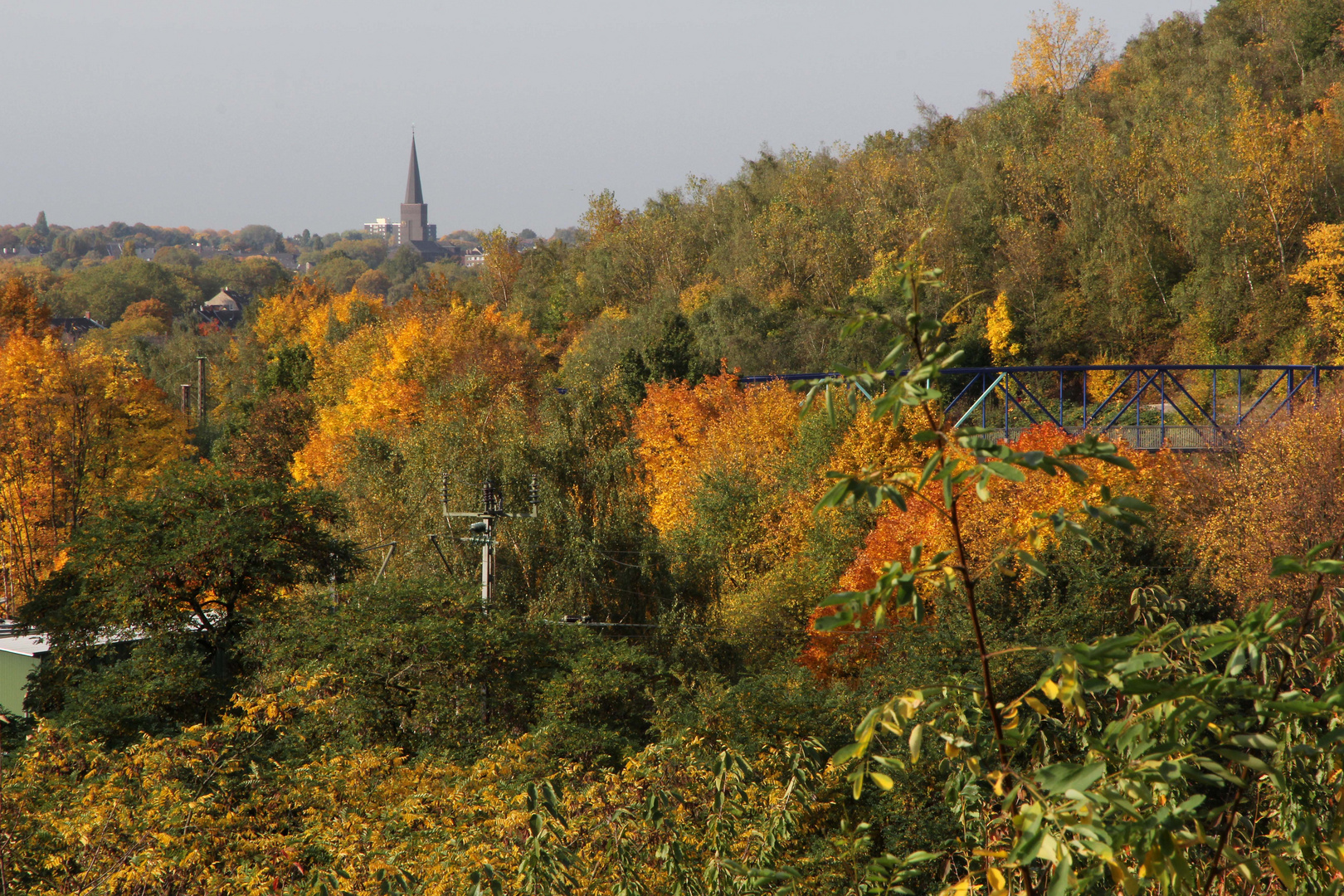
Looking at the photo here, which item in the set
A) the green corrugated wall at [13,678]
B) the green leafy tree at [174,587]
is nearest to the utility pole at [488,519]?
the green leafy tree at [174,587]

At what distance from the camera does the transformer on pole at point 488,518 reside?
20.8 metres

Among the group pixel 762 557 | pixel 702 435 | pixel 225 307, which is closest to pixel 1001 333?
pixel 702 435

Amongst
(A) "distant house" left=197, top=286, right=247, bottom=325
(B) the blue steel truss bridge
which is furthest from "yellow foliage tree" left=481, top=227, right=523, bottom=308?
(A) "distant house" left=197, top=286, right=247, bottom=325

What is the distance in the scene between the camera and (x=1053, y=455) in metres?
2.03

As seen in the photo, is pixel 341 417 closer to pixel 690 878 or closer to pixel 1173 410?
pixel 1173 410

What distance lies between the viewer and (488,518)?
68.8 ft

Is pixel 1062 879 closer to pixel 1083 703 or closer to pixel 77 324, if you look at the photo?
pixel 1083 703

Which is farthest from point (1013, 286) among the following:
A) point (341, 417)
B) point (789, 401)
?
point (341, 417)

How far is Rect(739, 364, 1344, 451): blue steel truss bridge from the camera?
3325cm

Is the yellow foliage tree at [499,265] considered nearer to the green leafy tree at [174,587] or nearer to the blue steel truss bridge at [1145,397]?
the blue steel truss bridge at [1145,397]

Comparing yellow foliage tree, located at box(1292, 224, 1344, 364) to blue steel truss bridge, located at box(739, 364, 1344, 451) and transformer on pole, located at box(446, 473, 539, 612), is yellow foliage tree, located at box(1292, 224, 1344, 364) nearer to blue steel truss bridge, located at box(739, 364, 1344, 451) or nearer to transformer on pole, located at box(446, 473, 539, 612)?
blue steel truss bridge, located at box(739, 364, 1344, 451)

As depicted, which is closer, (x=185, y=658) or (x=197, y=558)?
(x=185, y=658)

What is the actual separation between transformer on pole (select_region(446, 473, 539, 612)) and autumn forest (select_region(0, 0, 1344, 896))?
1.40ft

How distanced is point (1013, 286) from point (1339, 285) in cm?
1372
